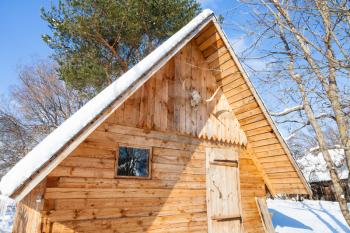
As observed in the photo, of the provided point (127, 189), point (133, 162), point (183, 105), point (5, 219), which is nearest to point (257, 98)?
point (183, 105)

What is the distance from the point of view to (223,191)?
689 centimetres

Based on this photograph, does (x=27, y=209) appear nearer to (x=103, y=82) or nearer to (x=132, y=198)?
(x=132, y=198)

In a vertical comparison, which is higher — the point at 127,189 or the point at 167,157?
the point at 167,157

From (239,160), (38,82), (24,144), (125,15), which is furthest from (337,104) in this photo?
(38,82)

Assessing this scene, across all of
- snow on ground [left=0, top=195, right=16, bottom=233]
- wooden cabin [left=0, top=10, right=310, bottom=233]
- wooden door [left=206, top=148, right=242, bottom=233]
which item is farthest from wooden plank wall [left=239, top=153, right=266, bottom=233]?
snow on ground [left=0, top=195, right=16, bottom=233]

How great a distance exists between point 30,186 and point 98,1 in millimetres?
9993

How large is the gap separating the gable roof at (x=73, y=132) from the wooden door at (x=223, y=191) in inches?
122

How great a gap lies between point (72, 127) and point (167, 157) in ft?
9.20

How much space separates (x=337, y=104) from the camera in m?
5.39

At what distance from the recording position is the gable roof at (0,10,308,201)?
3162 mm

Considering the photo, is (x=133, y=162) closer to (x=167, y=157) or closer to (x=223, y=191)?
(x=167, y=157)

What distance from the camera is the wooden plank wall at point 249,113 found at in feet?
22.4

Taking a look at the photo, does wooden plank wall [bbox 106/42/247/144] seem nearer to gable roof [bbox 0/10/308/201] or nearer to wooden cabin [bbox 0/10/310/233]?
wooden cabin [bbox 0/10/310/233]

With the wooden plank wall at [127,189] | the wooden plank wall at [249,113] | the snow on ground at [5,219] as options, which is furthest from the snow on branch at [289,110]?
the snow on ground at [5,219]
